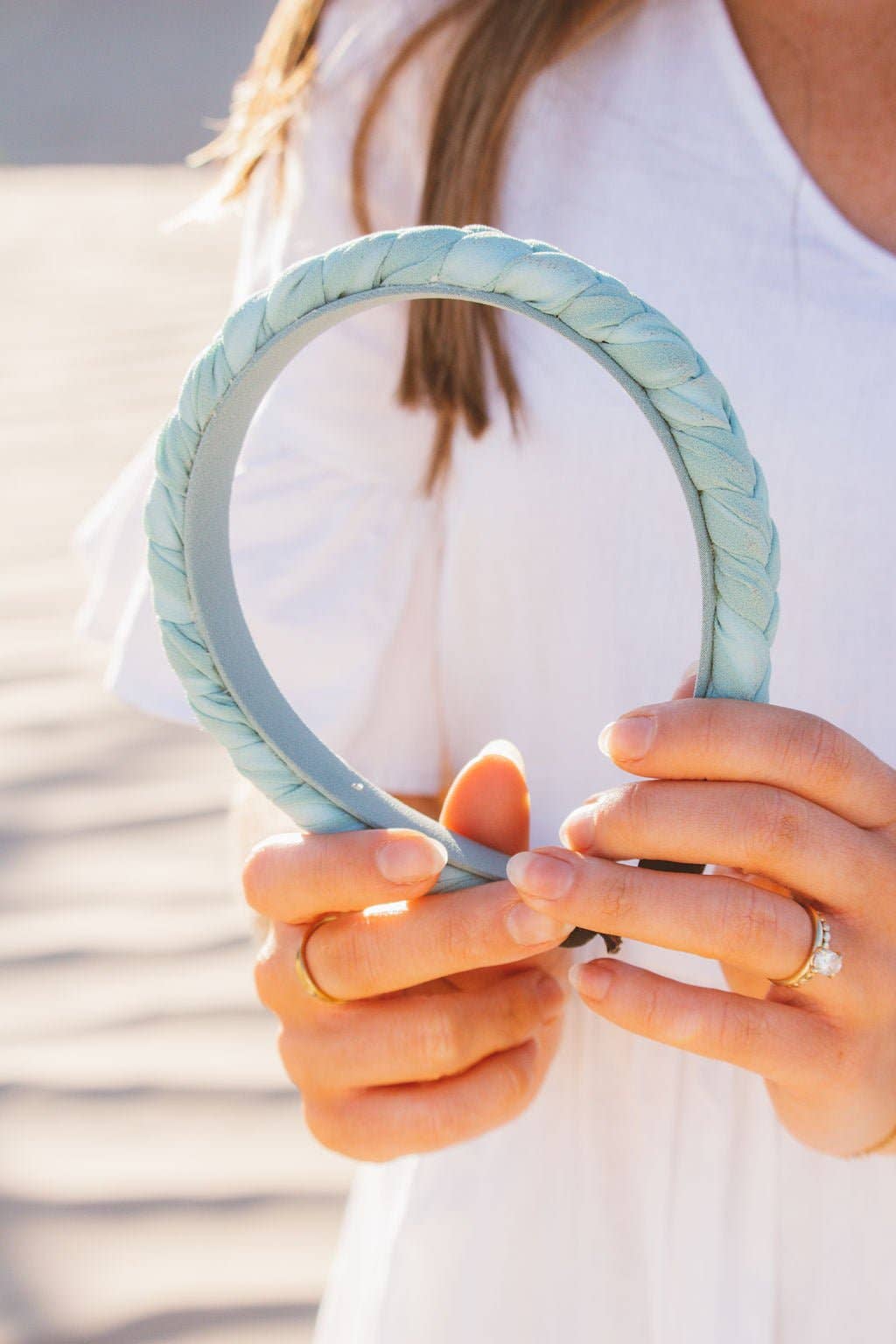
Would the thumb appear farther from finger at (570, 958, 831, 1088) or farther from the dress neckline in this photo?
the dress neckline

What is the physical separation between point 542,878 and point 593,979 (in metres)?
0.07

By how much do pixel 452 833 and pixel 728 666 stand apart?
0.20 m

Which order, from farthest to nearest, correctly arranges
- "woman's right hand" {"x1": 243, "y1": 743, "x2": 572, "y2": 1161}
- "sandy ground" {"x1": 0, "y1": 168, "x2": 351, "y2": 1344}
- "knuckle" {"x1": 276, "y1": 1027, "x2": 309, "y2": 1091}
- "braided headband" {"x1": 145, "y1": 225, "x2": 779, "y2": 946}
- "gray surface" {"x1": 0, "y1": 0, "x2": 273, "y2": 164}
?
1. "gray surface" {"x1": 0, "y1": 0, "x2": 273, "y2": 164}
2. "sandy ground" {"x1": 0, "y1": 168, "x2": 351, "y2": 1344}
3. "knuckle" {"x1": 276, "y1": 1027, "x2": 309, "y2": 1091}
4. "woman's right hand" {"x1": 243, "y1": 743, "x2": 572, "y2": 1161}
5. "braided headband" {"x1": 145, "y1": 225, "x2": 779, "y2": 946}

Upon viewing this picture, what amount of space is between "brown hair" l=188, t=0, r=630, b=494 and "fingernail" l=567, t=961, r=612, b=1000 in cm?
36

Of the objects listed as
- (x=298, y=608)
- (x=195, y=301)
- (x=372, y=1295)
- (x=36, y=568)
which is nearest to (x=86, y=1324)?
(x=372, y=1295)

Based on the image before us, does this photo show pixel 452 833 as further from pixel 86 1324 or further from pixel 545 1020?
pixel 86 1324

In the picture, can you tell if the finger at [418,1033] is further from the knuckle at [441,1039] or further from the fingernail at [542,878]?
the fingernail at [542,878]

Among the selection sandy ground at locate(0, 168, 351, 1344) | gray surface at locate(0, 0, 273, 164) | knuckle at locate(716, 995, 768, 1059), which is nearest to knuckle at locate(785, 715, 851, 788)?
knuckle at locate(716, 995, 768, 1059)

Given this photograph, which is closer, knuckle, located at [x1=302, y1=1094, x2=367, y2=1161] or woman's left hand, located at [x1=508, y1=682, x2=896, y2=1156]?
woman's left hand, located at [x1=508, y1=682, x2=896, y2=1156]

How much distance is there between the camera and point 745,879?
2.09 feet

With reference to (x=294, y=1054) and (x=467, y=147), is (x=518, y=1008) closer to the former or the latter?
(x=294, y=1054)

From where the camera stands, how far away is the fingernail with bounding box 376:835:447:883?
0.64 metres

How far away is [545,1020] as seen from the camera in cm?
78

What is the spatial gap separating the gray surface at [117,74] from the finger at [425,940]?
315 inches
